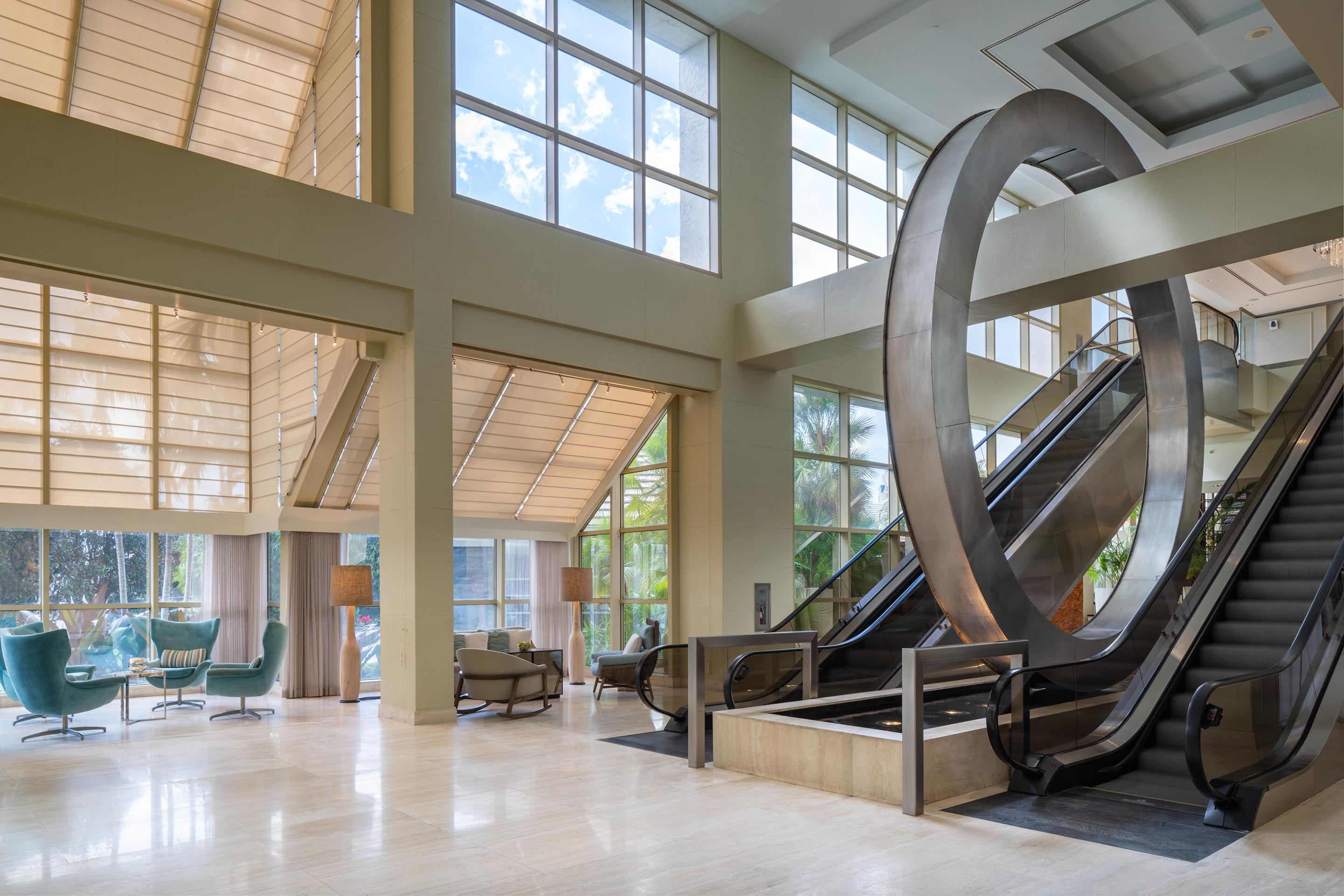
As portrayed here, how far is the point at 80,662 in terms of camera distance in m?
11.9

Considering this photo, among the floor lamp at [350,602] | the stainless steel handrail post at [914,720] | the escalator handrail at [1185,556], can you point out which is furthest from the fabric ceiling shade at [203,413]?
the stainless steel handrail post at [914,720]

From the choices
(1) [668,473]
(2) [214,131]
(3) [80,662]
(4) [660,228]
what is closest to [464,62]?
(4) [660,228]

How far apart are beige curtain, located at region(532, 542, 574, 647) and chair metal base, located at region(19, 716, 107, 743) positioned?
607cm

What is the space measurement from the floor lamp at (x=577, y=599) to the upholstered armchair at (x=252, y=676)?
346 centimetres

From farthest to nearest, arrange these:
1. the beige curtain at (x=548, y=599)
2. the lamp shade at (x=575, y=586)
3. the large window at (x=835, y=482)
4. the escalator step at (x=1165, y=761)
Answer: the beige curtain at (x=548, y=599), the large window at (x=835, y=482), the lamp shade at (x=575, y=586), the escalator step at (x=1165, y=761)

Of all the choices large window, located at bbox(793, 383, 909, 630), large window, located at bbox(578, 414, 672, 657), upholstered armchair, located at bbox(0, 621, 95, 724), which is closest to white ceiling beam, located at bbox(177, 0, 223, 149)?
upholstered armchair, located at bbox(0, 621, 95, 724)

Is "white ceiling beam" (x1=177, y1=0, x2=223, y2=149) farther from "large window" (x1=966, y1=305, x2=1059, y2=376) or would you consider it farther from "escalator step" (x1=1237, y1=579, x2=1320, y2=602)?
"large window" (x1=966, y1=305, x2=1059, y2=376)

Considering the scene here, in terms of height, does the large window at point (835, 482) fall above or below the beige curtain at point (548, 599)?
above

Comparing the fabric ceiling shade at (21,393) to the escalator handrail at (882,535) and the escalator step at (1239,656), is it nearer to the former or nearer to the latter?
the escalator handrail at (882,535)

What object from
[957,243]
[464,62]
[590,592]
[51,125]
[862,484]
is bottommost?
[590,592]

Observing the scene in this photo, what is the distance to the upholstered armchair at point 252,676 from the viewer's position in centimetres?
1028

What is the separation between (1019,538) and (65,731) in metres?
9.54

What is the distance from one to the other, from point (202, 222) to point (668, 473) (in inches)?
254

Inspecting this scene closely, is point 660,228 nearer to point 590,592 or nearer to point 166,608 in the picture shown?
point 590,592
